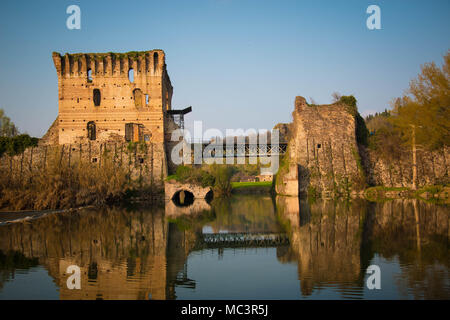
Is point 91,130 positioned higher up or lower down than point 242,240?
higher up

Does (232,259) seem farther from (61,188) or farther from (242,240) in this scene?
(61,188)

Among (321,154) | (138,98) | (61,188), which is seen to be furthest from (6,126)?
(321,154)

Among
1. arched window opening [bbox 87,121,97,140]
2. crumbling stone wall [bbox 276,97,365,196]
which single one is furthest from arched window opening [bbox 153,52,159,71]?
crumbling stone wall [bbox 276,97,365,196]

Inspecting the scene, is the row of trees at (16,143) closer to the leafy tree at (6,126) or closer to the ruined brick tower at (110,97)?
the ruined brick tower at (110,97)

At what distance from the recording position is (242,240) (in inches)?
412

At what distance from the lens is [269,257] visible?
8.04m

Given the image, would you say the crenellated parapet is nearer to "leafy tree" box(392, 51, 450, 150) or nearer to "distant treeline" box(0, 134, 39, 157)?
"distant treeline" box(0, 134, 39, 157)

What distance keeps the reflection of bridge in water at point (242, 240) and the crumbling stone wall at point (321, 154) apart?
15198mm

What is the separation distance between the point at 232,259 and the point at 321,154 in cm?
2028

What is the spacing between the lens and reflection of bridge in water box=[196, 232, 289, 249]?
954 cm

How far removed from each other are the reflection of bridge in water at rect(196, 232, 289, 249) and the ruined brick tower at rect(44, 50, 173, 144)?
18592 millimetres
